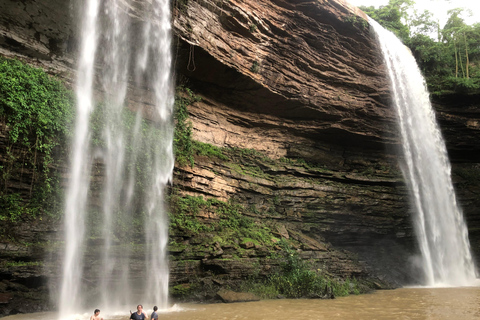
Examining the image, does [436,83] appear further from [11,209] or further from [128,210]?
[11,209]

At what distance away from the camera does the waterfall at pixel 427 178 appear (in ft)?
53.8

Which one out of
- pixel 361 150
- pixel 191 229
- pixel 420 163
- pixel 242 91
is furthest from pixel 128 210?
pixel 420 163

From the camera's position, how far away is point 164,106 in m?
13.8

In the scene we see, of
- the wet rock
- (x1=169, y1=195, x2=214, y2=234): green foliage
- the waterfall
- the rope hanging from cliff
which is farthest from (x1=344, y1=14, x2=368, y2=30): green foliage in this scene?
the wet rock

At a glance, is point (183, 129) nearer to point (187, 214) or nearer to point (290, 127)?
point (187, 214)

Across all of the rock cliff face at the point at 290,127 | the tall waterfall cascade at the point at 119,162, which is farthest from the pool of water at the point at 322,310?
the rock cliff face at the point at 290,127

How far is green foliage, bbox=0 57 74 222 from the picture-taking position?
911 centimetres

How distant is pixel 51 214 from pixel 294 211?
10276mm

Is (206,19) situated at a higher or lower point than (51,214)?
higher

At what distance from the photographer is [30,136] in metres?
9.70

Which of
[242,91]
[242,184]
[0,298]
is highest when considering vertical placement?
[242,91]

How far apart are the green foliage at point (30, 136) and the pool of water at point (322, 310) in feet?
9.71

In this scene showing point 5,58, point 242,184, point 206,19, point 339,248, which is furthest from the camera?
point 339,248

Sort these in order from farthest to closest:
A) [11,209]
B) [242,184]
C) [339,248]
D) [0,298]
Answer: [339,248]
[242,184]
[11,209]
[0,298]
